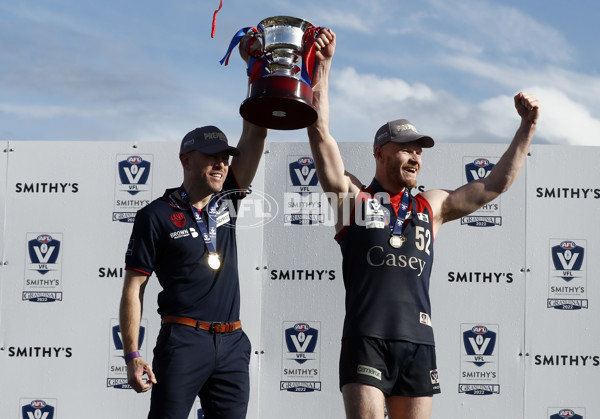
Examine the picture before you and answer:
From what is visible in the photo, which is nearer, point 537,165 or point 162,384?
point 162,384

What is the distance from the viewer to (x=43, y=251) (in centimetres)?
510

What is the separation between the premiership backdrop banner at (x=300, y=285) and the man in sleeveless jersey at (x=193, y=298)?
5.09 ft

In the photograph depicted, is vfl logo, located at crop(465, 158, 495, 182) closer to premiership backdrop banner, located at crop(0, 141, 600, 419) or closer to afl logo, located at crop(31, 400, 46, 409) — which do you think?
premiership backdrop banner, located at crop(0, 141, 600, 419)

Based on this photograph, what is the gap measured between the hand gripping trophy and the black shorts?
1.06m

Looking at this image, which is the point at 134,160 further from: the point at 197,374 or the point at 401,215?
the point at 401,215

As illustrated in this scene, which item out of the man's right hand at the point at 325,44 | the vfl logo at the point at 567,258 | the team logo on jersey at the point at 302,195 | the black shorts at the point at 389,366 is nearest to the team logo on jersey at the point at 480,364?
the vfl logo at the point at 567,258

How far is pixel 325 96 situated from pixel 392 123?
0.37m

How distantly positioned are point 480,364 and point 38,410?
314 cm

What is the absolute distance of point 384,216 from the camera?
10.8ft

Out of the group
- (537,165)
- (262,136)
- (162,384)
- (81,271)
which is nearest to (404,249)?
(262,136)

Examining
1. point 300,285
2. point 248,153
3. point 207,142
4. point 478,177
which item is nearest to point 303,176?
point 300,285

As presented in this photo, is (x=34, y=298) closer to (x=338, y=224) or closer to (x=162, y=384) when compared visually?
(x=162, y=384)

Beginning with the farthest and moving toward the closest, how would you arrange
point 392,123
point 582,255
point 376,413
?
point 582,255 < point 392,123 < point 376,413

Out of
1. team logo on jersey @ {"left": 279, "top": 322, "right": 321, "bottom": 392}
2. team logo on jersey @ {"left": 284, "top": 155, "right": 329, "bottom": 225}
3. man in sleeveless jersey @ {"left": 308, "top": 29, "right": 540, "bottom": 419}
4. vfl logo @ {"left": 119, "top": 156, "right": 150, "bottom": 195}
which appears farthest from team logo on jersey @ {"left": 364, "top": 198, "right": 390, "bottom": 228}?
vfl logo @ {"left": 119, "top": 156, "right": 150, "bottom": 195}
